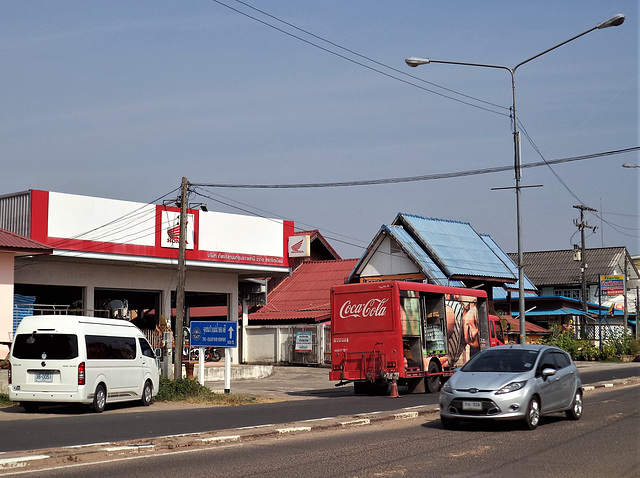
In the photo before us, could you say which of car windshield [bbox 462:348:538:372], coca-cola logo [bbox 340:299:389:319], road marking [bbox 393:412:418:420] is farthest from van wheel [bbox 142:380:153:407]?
car windshield [bbox 462:348:538:372]

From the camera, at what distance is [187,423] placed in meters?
16.1

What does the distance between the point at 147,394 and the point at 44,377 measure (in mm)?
3493

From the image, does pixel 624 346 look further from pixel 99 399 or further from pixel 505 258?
pixel 99 399

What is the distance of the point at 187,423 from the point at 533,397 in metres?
6.64

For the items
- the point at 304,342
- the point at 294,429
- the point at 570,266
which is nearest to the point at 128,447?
the point at 294,429

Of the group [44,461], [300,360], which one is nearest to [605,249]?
[300,360]

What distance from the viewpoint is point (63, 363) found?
18.9 metres

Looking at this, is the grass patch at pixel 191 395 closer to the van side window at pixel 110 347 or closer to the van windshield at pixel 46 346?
the van side window at pixel 110 347

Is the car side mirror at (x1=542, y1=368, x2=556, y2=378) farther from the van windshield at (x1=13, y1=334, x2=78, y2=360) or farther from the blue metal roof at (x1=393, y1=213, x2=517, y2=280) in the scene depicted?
the blue metal roof at (x1=393, y1=213, x2=517, y2=280)

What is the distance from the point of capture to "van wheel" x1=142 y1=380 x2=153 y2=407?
21.8m

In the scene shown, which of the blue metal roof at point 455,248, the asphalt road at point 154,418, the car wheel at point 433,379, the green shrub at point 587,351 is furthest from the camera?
the green shrub at point 587,351

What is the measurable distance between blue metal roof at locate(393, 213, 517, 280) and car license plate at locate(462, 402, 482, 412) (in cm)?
2572

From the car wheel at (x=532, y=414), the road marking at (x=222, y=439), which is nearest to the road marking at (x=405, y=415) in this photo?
the car wheel at (x=532, y=414)

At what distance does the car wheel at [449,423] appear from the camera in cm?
1460
